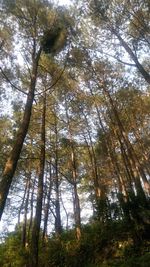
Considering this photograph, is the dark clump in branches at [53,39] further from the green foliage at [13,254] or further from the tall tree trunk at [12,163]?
the green foliage at [13,254]

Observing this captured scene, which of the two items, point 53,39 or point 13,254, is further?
point 13,254

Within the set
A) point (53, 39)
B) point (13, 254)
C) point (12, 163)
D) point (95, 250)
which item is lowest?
point (95, 250)

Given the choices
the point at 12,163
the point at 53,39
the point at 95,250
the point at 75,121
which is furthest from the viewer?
the point at 75,121

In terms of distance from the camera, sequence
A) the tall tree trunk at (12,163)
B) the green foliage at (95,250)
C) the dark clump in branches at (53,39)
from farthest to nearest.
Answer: the dark clump in branches at (53,39) < the green foliage at (95,250) < the tall tree trunk at (12,163)

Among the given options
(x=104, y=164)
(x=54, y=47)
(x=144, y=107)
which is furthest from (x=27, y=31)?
(x=104, y=164)

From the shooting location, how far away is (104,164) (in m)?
21.2

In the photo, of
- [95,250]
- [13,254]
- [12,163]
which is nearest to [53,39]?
[12,163]

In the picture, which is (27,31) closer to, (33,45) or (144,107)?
(33,45)

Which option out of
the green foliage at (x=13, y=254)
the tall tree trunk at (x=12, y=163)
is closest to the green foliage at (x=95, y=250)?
the green foliage at (x=13, y=254)

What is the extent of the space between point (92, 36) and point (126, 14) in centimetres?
214

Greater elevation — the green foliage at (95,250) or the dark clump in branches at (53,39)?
the dark clump in branches at (53,39)

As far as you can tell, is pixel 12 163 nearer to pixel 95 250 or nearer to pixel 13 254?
pixel 95 250

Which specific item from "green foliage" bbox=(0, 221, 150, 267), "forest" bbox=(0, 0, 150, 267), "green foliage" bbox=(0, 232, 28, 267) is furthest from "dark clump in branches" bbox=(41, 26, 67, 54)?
"green foliage" bbox=(0, 232, 28, 267)

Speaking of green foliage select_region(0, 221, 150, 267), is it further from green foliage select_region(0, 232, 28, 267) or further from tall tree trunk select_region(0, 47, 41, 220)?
tall tree trunk select_region(0, 47, 41, 220)
